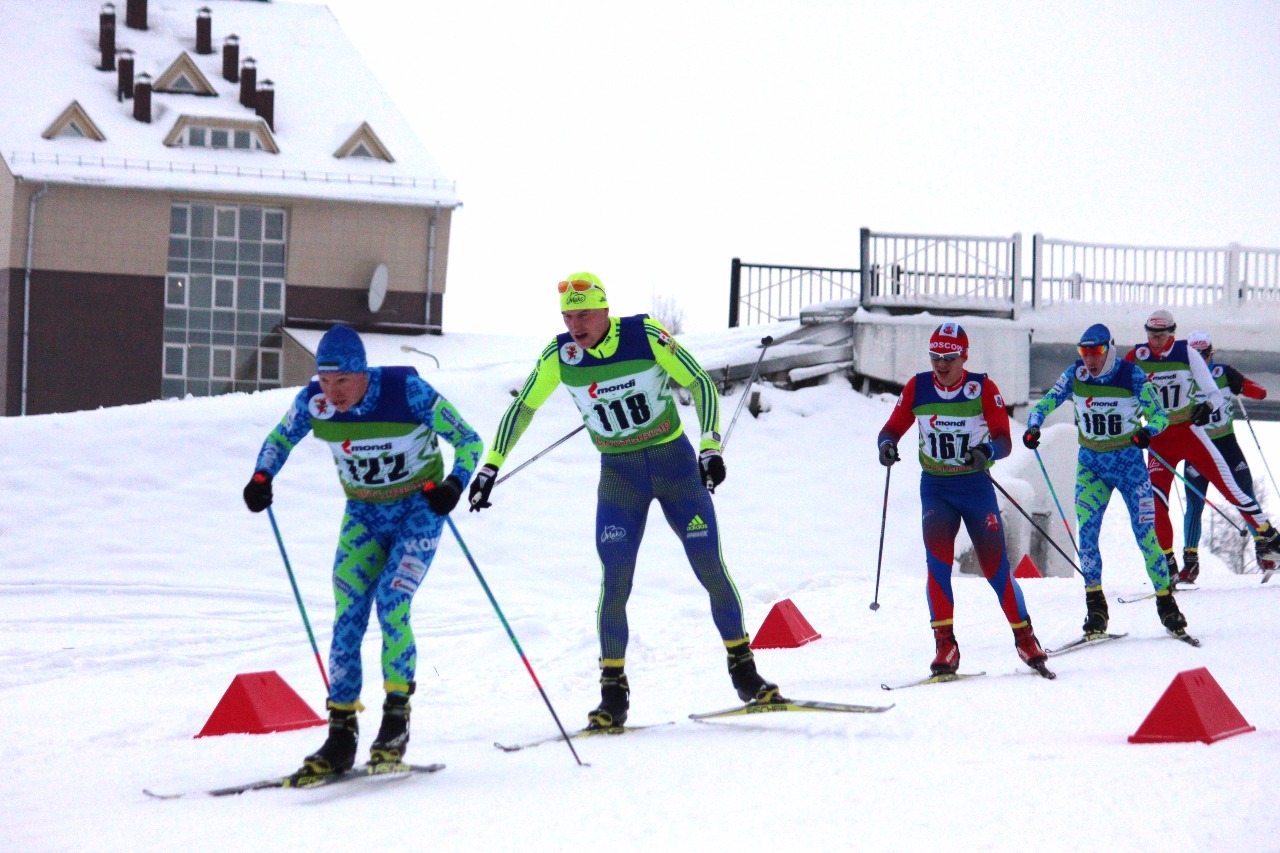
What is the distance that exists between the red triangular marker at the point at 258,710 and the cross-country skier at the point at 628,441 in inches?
68.4

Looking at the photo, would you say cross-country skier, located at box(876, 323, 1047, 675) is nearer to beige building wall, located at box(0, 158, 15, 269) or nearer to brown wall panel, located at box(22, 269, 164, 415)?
brown wall panel, located at box(22, 269, 164, 415)

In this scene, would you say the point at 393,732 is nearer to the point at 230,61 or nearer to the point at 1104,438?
the point at 1104,438

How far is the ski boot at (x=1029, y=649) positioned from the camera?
25.4ft

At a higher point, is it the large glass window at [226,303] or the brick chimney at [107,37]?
the brick chimney at [107,37]

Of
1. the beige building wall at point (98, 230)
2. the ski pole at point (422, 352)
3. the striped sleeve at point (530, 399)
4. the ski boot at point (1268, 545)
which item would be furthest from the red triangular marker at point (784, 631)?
the beige building wall at point (98, 230)

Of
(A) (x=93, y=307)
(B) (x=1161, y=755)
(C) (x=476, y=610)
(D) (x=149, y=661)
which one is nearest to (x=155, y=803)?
(B) (x=1161, y=755)

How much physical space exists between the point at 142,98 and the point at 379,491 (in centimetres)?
2675

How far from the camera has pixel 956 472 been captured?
8023 millimetres

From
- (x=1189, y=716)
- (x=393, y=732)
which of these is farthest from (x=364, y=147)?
(x=1189, y=716)

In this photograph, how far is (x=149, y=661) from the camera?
9.66 metres

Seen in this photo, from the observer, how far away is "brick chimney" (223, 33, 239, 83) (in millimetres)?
31859

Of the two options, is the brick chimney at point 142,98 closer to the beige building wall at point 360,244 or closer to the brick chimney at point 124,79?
the brick chimney at point 124,79

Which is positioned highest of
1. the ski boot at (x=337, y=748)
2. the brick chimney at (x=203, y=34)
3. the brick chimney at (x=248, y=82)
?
the brick chimney at (x=203, y=34)

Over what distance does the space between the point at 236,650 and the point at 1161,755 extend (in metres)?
6.80
